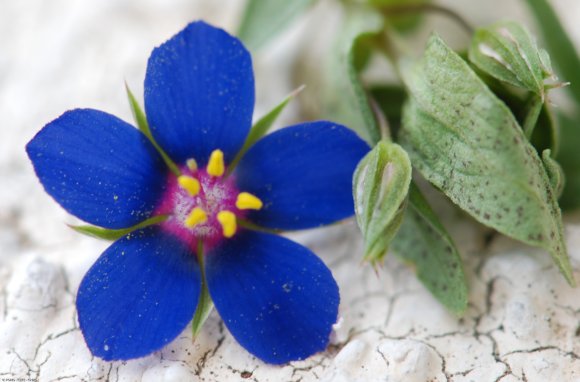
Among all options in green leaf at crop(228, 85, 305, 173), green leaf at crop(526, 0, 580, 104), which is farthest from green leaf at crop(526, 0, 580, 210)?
green leaf at crop(228, 85, 305, 173)

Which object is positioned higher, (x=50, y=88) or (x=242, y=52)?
(x=242, y=52)

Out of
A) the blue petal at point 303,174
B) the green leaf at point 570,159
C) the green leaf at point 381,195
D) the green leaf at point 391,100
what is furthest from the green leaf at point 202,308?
the green leaf at point 570,159

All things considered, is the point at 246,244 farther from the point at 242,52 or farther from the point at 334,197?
the point at 242,52

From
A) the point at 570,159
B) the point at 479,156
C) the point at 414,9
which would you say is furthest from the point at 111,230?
the point at 570,159

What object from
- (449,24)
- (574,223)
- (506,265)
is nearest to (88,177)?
(506,265)

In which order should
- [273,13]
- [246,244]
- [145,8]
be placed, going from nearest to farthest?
[246,244]
[273,13]
[145,8]

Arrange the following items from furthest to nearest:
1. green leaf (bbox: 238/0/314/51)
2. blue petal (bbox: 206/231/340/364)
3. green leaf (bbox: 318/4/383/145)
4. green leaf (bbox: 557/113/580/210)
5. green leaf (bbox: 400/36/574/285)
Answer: green leaf (bbox: 238/0/314/51) → green leaf (bbox: 557/113/580/210) → green leaf (bbox: 318/4/383/145) → blue petal (bbox: 206/231/340/364) → green leaf (bbox: 400/36/574/285)

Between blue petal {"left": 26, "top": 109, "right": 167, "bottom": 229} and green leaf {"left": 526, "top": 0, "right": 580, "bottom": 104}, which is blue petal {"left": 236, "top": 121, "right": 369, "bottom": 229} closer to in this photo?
blue petal {"left": 26, "top": 109, "right": 167, "bottom": 229}
